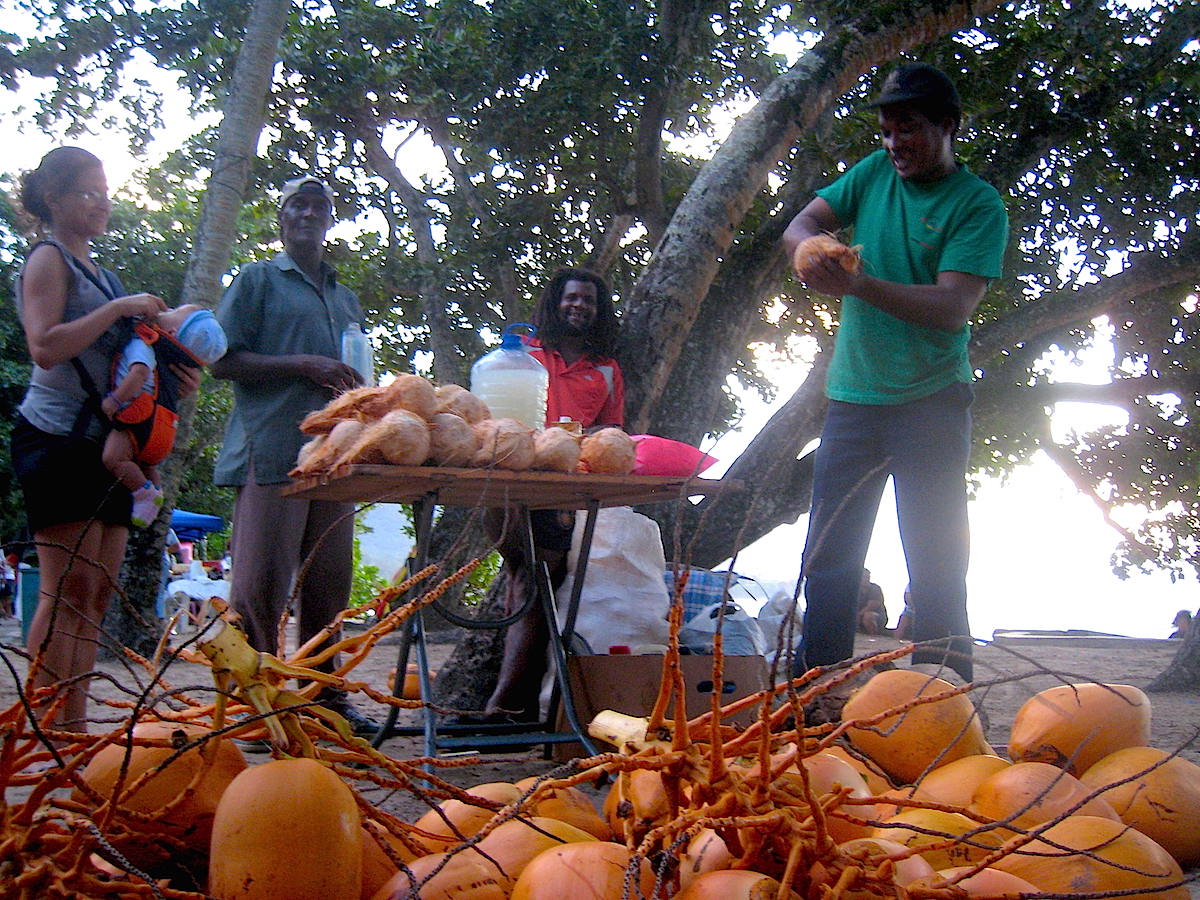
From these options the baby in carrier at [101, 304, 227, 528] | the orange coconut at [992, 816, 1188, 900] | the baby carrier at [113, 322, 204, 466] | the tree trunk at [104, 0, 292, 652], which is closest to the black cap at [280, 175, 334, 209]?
the baby in carrier at [101, 304, 227, 528]

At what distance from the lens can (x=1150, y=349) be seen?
1014 cm

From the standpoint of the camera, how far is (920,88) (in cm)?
282

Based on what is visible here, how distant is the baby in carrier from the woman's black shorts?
0.17ft

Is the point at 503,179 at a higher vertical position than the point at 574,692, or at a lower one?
higher

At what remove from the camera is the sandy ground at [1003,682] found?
5.72ft

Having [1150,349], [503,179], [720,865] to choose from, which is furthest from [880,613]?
[720,865]

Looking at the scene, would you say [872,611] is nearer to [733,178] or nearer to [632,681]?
[733,178]

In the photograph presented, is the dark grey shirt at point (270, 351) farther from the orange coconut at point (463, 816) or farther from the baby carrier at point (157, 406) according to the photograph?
the orange coconut at point (463, 816)

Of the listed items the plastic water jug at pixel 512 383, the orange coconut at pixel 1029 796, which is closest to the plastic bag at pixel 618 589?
the plastic water jug at pixel 512 383

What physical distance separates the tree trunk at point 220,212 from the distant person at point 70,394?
14.7 feet

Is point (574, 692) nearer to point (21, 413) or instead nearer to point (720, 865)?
point (21, 413)

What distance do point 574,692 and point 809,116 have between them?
3.82 m

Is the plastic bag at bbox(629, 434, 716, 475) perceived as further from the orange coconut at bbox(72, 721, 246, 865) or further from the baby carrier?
the orange coconut at bbox(72, 721, 246, 865)

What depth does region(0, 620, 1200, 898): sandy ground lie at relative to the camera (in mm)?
1743
